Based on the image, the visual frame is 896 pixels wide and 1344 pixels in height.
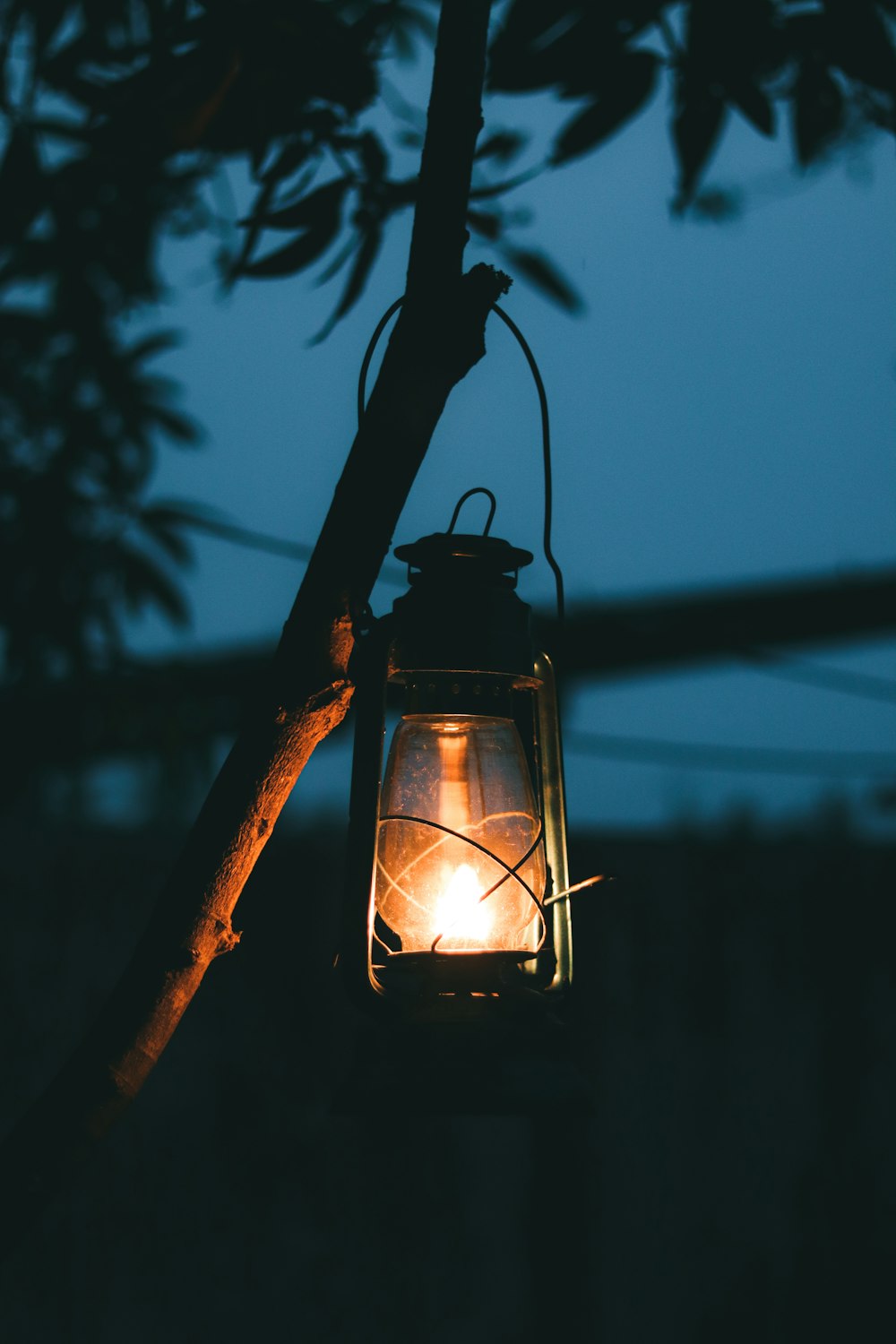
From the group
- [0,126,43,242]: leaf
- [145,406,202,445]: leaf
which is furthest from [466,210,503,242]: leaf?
[145,406,202,445]: leaf

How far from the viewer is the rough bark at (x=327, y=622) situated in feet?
2.56

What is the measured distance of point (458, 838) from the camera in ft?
3.19

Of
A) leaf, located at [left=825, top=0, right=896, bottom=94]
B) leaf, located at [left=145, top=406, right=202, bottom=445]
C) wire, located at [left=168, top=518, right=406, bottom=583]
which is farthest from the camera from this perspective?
leaf, located at [left=145, top=406, right=202, bottom=445]

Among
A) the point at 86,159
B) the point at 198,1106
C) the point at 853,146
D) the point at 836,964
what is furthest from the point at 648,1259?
the point at 86,159

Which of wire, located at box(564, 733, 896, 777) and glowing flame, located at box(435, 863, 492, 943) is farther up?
wire, located at box(564, 733, 896, 777)

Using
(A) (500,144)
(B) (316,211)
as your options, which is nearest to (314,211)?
(B) (316,211)

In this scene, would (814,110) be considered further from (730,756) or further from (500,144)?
(730,756)

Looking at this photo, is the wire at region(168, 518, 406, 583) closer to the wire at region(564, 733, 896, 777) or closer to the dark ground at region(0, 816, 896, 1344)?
the dark ground at region(0, 816, 896, 1344)

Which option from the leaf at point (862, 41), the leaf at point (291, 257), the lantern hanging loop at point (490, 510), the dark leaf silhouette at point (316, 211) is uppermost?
the leaf at point (862, 41)

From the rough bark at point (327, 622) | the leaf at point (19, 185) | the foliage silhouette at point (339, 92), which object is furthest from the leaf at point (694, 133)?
the leaf at point (19, 185)

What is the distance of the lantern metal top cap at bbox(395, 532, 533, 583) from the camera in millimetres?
957

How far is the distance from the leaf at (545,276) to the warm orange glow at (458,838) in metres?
0.64

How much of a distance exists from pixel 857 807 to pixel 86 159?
→ 3259mm

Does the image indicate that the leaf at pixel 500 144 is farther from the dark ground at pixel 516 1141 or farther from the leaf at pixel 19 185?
the dark ground at pixel 516 1141
